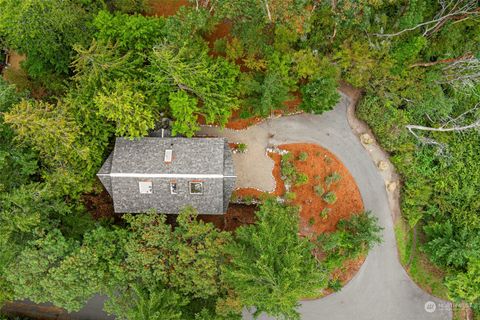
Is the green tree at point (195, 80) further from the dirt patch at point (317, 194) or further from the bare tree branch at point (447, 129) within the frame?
the bare tree branch at point (447, 129)

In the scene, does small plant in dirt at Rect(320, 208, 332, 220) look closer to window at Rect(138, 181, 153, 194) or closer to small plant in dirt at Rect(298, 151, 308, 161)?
small plant in dirt at Rect(298, 151, 308, 161)

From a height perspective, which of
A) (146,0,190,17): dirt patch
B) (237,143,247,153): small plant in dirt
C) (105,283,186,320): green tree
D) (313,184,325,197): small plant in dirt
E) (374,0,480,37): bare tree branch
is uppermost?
(146,0,190,17): dirt patch

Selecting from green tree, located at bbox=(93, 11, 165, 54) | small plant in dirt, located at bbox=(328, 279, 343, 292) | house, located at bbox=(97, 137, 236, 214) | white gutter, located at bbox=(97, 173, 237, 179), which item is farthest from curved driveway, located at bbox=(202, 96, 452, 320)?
green tree, located at bbox=(93, 11, 165, 54)

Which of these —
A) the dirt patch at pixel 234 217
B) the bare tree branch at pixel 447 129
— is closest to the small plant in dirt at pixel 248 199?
the dirt patch at pixel 234 217

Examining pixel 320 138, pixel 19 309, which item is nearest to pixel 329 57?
pixel 320 138

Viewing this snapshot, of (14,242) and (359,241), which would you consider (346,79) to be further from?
(14,242)

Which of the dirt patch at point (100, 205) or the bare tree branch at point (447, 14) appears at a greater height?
the bare tree branch at point (447, 14)
